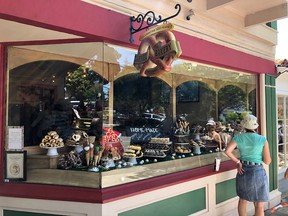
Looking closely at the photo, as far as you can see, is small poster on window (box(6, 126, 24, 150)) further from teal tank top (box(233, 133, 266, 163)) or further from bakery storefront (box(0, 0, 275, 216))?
teal tank top (box(233, 133, 266, 163))

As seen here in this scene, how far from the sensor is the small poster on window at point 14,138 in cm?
292

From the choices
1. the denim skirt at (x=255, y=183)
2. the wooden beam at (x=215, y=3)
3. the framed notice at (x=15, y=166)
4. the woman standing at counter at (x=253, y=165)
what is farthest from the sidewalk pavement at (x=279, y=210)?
the framed notice at (x=15, y=166)

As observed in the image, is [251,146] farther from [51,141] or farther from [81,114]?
[51,141]

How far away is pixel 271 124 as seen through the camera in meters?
5.25

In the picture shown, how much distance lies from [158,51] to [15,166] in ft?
5.84

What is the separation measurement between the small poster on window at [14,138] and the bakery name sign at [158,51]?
4.56 feet

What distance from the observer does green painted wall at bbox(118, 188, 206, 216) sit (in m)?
3.05

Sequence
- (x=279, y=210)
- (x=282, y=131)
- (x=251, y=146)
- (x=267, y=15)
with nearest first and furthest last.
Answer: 1. (x=251, y=146)
2. (x=267, y=15)
3. (x=279, y=210)
4. (x=282, y=131)

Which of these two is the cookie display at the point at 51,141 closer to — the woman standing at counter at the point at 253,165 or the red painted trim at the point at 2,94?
the red painted trim at the point at 2,94

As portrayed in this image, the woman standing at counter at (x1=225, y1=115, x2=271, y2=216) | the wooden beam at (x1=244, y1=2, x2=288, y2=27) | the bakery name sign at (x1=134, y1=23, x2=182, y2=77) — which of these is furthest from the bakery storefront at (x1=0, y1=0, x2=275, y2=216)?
the wooden beam at (x1=244, y1=2, x2=288, y2=27)

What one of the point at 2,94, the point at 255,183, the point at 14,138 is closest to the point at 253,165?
the point at 255,183

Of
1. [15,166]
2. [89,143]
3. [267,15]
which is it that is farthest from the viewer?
[267,15]

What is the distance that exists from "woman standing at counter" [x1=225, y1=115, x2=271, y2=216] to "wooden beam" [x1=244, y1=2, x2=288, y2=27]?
169 cm

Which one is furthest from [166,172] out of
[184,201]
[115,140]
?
[115,140]
